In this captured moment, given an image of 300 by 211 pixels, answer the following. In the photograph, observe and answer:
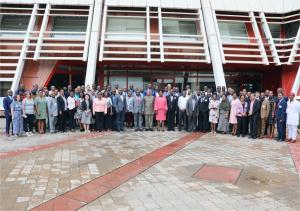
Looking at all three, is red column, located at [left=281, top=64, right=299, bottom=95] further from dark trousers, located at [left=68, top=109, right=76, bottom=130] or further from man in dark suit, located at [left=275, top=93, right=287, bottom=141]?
dark trousers, located at [left=68, top=109, right=76, bottom=130]

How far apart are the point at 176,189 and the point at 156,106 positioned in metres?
7.36

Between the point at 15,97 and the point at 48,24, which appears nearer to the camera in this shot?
the point at 15,97

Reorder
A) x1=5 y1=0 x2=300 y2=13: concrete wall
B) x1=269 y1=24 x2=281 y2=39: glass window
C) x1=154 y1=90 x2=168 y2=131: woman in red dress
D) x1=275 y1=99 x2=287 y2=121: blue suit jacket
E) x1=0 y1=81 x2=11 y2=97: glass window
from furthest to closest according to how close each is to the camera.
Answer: x1=269 y1=24 x2=281 y2=39: glass window, x1=5 y1=0 x2=300 y2=13: concrete wall, x1=0 y1=81 x2=11 y2=97: glass window, x1=154 y1=90 x2=168 y2=131: woman in red dress, x1=275 y1=99 x2=287 y2=121: blue suit jacket

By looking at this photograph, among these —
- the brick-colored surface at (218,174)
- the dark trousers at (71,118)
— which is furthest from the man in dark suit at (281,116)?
the dark trousers at (71,118)

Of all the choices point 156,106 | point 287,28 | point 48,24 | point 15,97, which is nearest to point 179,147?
point 156,106

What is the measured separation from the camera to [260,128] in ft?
40.9

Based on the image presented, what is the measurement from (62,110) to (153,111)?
11.4 feet

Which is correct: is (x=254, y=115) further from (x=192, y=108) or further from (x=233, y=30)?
(x=233, y=30)

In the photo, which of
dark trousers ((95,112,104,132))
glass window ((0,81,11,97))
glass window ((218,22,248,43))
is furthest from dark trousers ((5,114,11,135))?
glass window ((218,22,248,43))

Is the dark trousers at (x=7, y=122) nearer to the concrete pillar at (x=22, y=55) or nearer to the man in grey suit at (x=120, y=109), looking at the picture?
the man in grey suit at (x=120, y=109)

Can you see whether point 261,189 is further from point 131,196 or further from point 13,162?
point 13,162

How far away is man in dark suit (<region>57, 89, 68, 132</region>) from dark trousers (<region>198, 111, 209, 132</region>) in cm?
516

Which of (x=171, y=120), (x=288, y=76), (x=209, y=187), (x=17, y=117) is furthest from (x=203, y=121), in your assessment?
(x=288, y=76)

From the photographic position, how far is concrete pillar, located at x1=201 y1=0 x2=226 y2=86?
1712 centimetres
